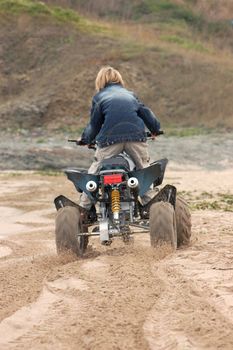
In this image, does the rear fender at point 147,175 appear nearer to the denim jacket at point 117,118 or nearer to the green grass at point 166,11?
the denim jacket at point 117,118

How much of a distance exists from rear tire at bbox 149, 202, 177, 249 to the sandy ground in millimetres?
103

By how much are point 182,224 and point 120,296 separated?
2.92 meters

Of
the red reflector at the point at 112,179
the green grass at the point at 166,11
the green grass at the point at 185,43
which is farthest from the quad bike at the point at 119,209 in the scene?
the green grass at the point at 166,11

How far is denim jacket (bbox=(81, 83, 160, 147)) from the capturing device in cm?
896

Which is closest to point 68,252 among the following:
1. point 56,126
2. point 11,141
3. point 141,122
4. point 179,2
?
point 141,122

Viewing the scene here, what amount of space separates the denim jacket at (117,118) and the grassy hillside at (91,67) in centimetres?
2820

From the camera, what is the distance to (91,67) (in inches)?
1697

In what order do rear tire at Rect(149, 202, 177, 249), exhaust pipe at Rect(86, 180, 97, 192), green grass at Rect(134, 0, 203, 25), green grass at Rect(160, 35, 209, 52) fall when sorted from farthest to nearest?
green grass at Rect(134, 0, 203, 25) → green grass at Rect(160, 35, 209, 52) → exhaust pipe at Rect(86, 180, 97, 192) → rear tire at Rect(149, 202, 177, 249)

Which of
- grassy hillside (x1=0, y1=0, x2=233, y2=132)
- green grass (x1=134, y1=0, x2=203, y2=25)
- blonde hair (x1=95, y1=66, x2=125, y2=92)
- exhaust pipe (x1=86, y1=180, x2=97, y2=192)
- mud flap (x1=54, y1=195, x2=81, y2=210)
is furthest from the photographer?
green grass (x1=134, y1=0, x2=203, y2=25)

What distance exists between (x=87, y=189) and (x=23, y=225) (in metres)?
4.82

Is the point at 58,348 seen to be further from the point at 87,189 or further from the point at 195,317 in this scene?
the point at 87,189

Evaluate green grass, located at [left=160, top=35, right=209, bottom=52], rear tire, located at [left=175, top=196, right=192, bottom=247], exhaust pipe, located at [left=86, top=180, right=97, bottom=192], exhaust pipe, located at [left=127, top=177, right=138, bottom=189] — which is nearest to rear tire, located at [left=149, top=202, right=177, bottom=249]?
exhaust pipe, located at [left=127, top=177, right=138, bottom=189]

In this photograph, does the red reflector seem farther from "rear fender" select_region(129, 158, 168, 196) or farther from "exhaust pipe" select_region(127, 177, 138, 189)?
"rear fender" select_region(129, 158, 168, 196)

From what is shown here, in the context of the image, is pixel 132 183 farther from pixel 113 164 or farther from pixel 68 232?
pixel 68 232
